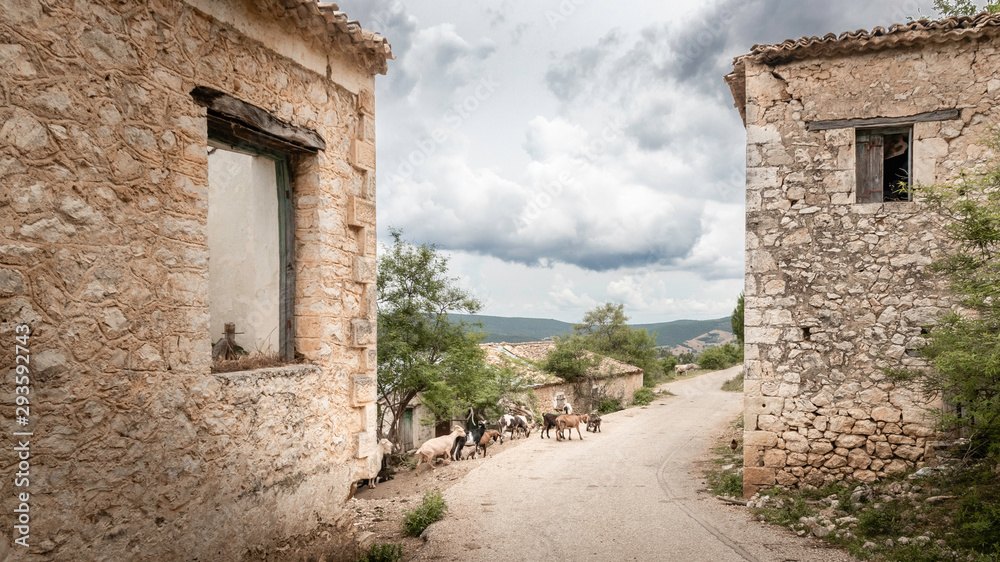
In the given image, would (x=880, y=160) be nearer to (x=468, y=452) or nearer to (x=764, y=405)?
(x=764, y=405)

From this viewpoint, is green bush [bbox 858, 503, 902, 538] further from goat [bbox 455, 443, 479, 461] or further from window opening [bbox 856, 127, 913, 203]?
goat [bbox 455, 443, 479, 461]

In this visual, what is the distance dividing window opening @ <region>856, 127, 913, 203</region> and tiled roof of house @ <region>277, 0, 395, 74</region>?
6.71 m

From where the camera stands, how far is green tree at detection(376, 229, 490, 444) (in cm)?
1489

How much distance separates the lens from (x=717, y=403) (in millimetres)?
22344

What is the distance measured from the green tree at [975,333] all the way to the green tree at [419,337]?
1076 cm

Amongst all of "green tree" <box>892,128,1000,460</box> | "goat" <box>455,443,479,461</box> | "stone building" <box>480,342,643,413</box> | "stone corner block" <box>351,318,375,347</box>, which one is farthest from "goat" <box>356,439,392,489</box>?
"green tree" <box>892,128,1000,460</box>

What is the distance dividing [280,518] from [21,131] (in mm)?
3235

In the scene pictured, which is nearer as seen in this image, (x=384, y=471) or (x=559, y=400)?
(x=384, y=471)

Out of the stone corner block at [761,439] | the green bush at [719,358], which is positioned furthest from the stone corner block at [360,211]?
the green bush at [719,358]

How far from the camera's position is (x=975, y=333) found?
562 centimetres

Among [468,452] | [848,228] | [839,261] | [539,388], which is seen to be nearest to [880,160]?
[848,228]

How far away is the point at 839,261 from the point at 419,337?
10916 millimetres

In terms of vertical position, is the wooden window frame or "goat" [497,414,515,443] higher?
the wooden window frame

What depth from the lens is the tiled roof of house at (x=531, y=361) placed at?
21.5 metres
